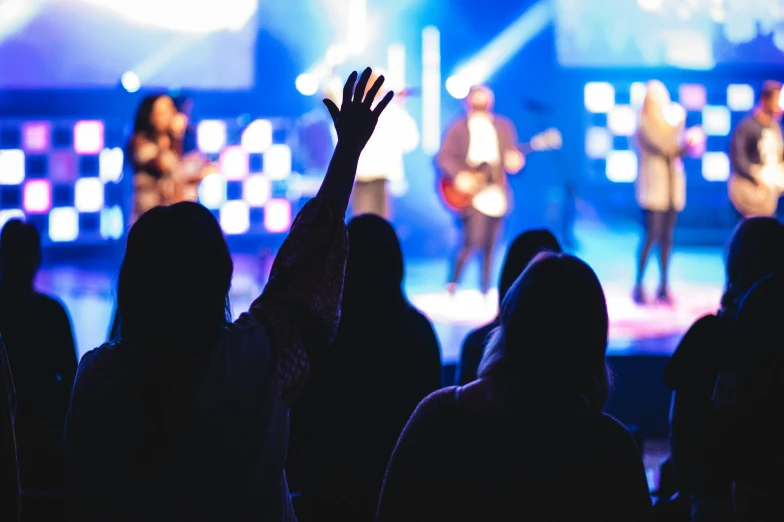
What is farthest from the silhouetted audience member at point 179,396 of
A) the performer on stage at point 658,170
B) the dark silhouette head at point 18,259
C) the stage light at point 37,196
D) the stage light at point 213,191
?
the stage light at point 37,196

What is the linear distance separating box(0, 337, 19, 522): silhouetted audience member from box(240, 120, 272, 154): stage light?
739 centimetres

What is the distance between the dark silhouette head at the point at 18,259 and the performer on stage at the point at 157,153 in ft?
7.75

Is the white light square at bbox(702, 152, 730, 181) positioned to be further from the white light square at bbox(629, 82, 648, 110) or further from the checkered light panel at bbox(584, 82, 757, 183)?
the white light square at bbox(629, 82, 648, 110)

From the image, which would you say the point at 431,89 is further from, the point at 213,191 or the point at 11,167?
the point at 11,167

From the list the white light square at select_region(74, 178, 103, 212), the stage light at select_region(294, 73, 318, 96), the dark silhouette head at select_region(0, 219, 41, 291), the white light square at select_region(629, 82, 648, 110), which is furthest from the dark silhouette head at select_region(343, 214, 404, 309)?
the white light square at select_region(629, 82, 648, 110)

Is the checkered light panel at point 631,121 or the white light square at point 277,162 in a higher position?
the checkered light panel at point 631,121

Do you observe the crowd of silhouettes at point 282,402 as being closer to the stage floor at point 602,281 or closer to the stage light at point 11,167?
the stage floor at point 602,281

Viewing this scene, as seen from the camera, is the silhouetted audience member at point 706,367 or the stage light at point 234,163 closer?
the silhouetted audience member at point 706,367

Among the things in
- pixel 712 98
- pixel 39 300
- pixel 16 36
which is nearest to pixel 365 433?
pixel 39 300

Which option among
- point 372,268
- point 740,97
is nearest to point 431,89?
point 740,97

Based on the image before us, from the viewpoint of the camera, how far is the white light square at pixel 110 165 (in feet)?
28.2

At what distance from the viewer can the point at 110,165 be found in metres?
8.80

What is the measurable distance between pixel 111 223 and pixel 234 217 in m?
1.16

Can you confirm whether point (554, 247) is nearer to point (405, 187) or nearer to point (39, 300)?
point (39, 300)
